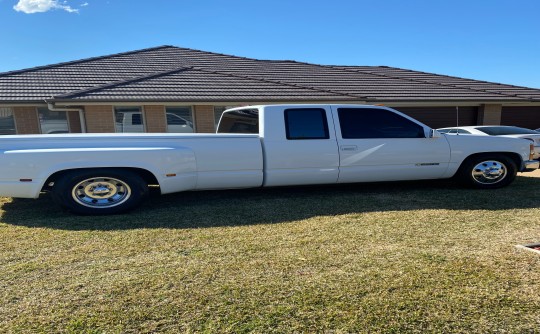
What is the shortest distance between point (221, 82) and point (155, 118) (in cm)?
264

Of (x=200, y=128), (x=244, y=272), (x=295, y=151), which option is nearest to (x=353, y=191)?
(x=295, y=151)

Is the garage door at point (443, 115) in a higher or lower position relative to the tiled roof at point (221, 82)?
lower

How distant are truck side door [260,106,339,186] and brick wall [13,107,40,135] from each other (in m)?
8.80

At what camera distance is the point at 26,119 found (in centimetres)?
1019

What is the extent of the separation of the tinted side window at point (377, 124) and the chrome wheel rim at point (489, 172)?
4.05 ft

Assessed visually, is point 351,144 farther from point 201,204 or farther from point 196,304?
point 196,304

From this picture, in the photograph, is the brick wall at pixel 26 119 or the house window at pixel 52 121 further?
the house window at pixel 52 121

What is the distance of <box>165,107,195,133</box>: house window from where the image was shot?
1059cm

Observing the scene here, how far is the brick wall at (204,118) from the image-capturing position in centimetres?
1062

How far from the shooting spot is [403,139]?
5324 mm

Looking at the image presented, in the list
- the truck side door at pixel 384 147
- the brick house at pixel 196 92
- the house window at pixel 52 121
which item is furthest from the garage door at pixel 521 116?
the house window at pixel 52 121

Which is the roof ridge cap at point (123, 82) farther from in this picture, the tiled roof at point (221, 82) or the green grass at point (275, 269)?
the green grass at point (275, 269)

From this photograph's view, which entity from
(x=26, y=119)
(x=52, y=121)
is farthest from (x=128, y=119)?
(x=26, y=119)

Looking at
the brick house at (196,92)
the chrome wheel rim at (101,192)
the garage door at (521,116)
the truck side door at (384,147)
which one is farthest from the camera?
the garage door at (521,116)
